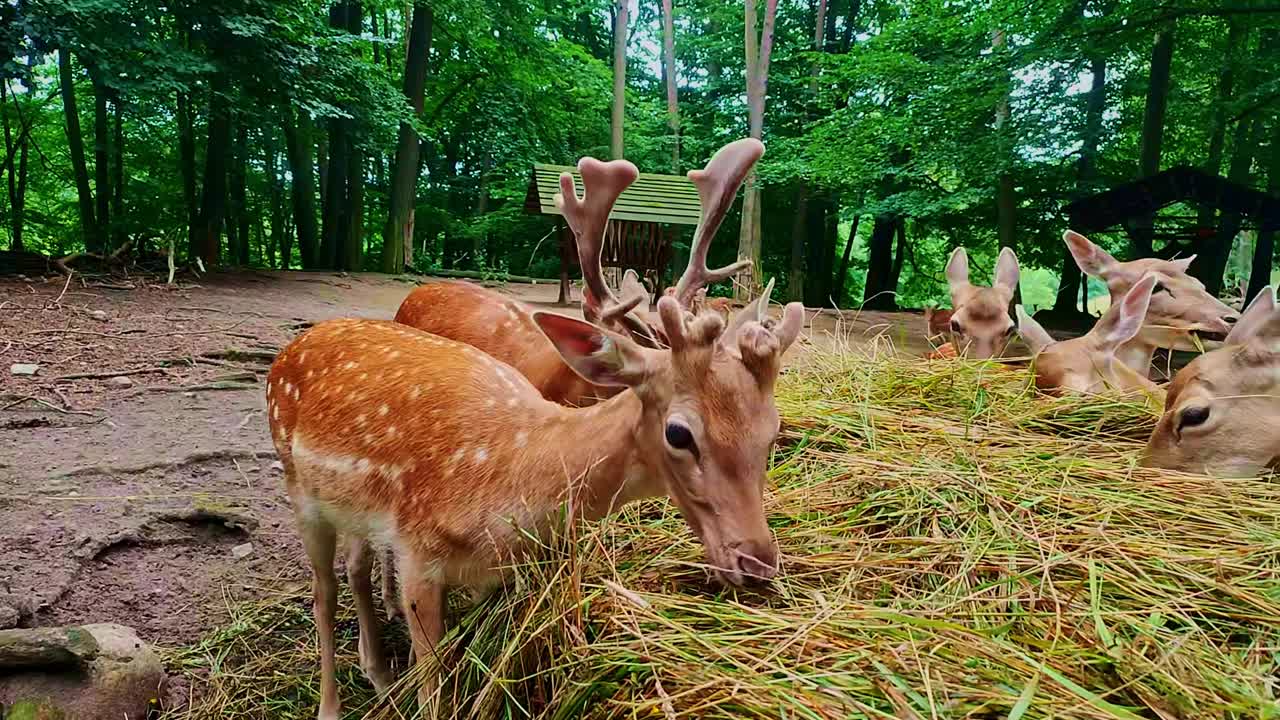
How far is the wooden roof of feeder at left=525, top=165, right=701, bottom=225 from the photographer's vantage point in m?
11.0

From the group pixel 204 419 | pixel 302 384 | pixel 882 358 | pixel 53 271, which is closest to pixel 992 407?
pixel 882 358

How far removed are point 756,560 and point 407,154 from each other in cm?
1488

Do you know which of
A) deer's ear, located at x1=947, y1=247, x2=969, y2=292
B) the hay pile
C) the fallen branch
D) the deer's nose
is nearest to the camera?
the hay pile

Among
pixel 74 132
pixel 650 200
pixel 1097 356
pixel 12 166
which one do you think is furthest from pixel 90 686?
pixel 12 166

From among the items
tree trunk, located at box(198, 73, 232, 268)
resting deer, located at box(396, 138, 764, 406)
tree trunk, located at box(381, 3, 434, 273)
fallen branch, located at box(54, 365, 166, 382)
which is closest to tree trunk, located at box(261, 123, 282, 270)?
tree trunk, located at box(381, 3, 434, 273)

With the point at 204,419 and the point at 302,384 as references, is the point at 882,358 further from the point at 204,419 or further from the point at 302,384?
the point at 204,419

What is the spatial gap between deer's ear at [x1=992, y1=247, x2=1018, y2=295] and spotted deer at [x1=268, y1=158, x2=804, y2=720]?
337 cm

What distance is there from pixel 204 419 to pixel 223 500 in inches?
50.6

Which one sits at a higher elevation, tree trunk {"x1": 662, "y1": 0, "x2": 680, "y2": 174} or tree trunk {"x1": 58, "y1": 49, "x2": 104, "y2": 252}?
tree trunk {"x1": 662, "y1": 0, "x2": 680, "y2": 174}

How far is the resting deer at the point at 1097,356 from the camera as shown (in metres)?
3.56

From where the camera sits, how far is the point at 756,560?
157 centimetres

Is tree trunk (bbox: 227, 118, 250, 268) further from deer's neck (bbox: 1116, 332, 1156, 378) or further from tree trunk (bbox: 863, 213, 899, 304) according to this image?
deer's neck (bbox: 1116, 332, 1156, 378)

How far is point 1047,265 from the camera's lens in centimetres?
1684

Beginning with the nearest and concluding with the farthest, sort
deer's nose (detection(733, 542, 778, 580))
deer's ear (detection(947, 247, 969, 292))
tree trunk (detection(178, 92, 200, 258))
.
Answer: deer's nose (detection(733, 542, 778, 580)) → deer's ear (detection(947, 247, 969, 292)) → tree trunk (detection(178, 92, 200, 258))
